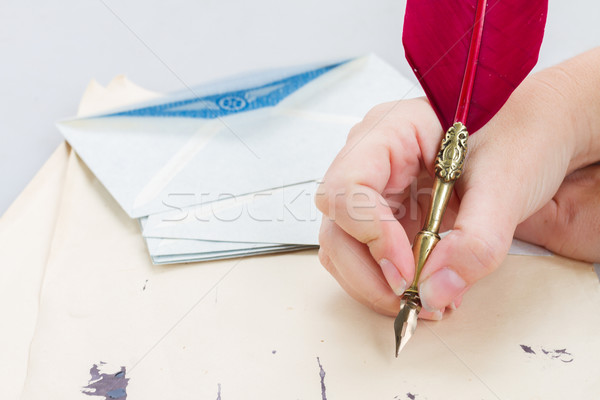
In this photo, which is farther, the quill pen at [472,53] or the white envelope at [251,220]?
the white envelope at [251,220]

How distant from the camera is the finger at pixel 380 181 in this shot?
674 millimetres

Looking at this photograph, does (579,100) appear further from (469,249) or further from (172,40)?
(172,40)

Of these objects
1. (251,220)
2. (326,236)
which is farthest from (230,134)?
(326,236)

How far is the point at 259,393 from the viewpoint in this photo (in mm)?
718

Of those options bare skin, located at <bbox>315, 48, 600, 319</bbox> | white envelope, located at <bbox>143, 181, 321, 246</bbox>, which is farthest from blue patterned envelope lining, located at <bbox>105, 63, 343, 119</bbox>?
bare skin, located at <bbox>315, 48, 600, 319</bbox>

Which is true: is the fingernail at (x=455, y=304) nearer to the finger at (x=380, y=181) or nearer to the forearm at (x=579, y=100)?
the finger at (x=380, y=181)

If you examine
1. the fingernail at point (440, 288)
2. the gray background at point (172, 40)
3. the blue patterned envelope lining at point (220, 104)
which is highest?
the gray background at point (172, 40)

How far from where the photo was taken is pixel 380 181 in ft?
2.33

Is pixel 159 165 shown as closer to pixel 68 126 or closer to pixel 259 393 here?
Result: pixel 68 126

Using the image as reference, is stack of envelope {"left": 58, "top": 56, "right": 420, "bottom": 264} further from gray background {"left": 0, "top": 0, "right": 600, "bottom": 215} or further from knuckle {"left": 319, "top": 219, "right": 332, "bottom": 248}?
gray background {"left": 0, "top": 0, "right": 600, "bottom": 215}

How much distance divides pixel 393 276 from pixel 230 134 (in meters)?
0.53

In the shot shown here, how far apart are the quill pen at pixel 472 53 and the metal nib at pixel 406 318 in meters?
0.17

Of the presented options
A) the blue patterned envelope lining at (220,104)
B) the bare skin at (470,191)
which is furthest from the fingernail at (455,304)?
the blue patterned envelope lining at (220,104)

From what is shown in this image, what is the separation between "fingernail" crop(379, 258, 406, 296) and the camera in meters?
0.68
